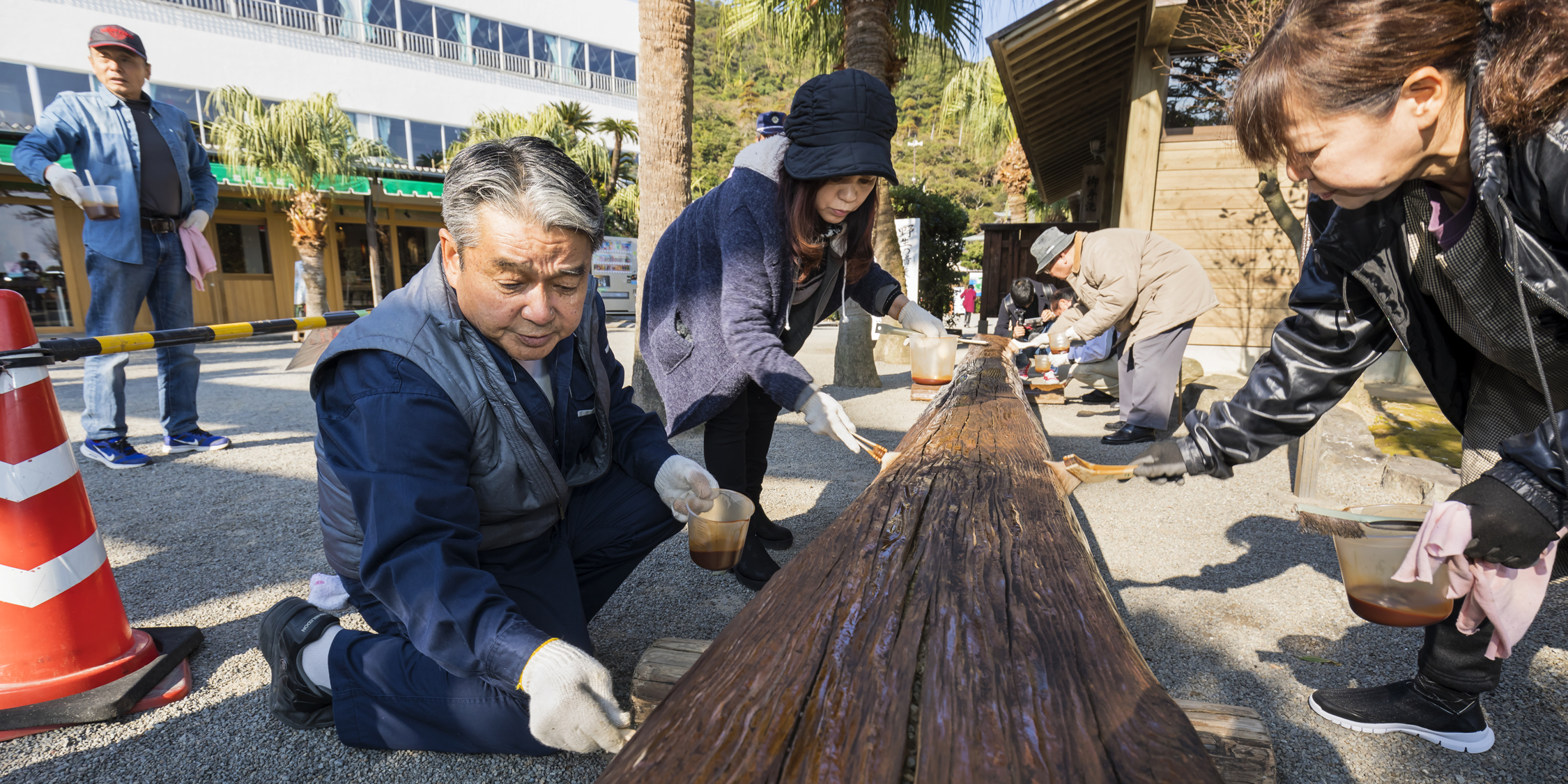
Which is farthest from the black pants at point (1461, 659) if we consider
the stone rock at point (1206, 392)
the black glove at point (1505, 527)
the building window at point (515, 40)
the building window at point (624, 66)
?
the building window at point (624, 66)

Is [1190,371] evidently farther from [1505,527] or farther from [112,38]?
[112,38]

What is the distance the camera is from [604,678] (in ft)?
3.87

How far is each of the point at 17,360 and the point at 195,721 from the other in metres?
1.00

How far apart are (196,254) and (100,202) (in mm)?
559

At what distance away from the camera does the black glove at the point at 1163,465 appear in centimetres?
189

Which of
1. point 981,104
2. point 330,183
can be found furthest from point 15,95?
point 981,104

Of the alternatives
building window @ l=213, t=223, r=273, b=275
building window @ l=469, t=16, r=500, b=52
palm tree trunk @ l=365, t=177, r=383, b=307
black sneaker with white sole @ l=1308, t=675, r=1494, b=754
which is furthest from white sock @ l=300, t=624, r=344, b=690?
building window @ l=469, t=16, r=500, b=52

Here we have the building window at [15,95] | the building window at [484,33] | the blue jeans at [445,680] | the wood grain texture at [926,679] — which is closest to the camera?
the wood grain texture at [926,679]

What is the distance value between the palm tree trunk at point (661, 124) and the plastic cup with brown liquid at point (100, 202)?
2664mm

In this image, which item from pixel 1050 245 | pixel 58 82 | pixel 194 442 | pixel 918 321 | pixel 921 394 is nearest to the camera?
pixel 918 321

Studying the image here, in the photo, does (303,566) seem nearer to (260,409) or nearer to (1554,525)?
(1554,525)

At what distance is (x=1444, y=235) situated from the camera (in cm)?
142

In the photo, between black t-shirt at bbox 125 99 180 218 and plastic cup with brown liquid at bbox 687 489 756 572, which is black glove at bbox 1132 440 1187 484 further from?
black t-shirt at bbox 125 99 180 218

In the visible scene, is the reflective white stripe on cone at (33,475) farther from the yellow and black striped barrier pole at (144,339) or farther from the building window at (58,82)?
the building window at (58,82)
